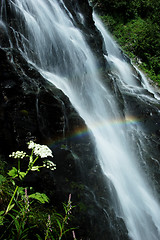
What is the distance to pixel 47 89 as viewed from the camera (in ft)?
13.5

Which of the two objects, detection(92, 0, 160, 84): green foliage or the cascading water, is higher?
detection(92, 0, 160, 84): green foliage

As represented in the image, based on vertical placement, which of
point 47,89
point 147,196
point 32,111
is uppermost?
point 47,89

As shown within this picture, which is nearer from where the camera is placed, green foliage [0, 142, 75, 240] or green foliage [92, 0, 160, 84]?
green foliage [0, 142, 75, 240]

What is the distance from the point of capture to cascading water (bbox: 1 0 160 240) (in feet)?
15.9

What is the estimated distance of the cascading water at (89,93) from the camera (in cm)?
485

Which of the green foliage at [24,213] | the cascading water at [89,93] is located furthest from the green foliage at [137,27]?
the green foliage at [24,213]

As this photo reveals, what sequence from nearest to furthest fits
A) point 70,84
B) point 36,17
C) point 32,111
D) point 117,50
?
point 32,111, point 70,84, point 36,17, point 117,50

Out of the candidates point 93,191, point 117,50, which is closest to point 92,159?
point 93,191

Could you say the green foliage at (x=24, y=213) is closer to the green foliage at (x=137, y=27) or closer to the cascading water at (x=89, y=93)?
the cascading water at (x=89, y=93)

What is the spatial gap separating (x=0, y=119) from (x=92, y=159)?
6.94 feet

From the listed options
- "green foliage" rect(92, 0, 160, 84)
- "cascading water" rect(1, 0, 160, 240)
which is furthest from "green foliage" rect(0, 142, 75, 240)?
"green foliage" rect(92, 0, 160, 84)

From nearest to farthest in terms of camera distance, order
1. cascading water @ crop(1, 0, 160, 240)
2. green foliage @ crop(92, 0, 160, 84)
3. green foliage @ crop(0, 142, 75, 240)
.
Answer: green foliage @ crop(0, 142, 75, 240) < cascading water @ crop(1, 0, 160, 240) < green foliage @ crop(92, 0, 160, 84)

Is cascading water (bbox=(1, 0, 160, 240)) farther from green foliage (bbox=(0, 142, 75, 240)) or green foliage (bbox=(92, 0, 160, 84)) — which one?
green foliage (bbox=(92, 0, 160, 84))

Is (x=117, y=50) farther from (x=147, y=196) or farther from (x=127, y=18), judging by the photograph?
(x=147, y=196)
